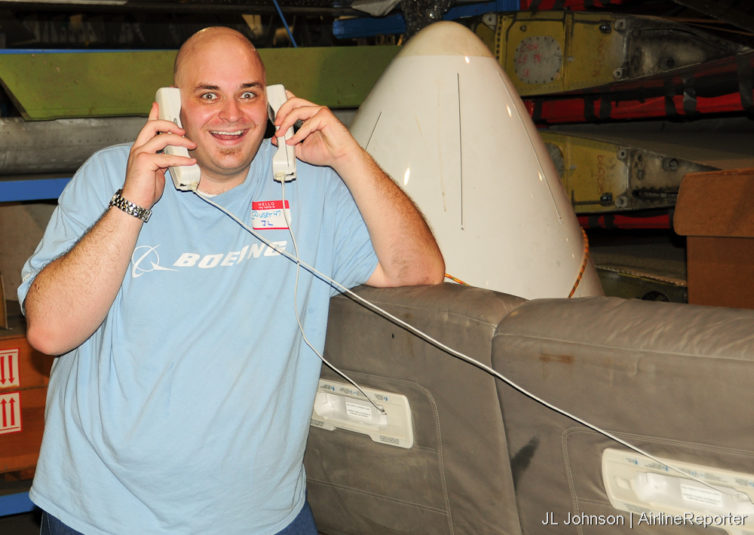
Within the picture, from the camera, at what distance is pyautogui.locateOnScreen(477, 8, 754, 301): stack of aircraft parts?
294cm

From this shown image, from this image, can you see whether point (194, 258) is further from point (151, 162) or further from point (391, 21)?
point (391, 21)

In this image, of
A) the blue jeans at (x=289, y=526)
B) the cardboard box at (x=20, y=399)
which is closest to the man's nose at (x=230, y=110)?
Result: the blue jeans at (x=289, y=526)

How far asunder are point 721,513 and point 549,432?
0.28 metres

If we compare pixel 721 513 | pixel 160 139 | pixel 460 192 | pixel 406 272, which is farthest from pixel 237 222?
pixel 721 513

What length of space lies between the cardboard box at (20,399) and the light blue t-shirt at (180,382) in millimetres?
932

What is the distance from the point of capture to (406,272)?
1558 mm

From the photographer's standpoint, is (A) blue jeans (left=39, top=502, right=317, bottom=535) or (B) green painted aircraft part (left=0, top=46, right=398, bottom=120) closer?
(A) blue jeans (left=39, top=502, right=317, bottom=535)

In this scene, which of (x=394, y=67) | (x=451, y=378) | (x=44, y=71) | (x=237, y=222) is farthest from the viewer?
(x=44, y=71)

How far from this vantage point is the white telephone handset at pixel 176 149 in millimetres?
1381

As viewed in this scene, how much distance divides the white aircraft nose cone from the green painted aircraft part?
35.8 inches

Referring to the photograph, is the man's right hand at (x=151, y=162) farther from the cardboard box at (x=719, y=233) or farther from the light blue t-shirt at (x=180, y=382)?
the cardboard box at (x=719, y=233)

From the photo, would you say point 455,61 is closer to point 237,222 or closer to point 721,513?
point 237,222

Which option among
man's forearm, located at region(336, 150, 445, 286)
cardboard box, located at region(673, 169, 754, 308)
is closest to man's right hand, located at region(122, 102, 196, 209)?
man's forearm, located at region(336, 150, 445, 286)

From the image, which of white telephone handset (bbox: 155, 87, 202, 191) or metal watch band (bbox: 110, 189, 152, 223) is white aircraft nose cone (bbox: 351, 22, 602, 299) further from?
metal watch band (bbox: 110, 189, 152, 223)
